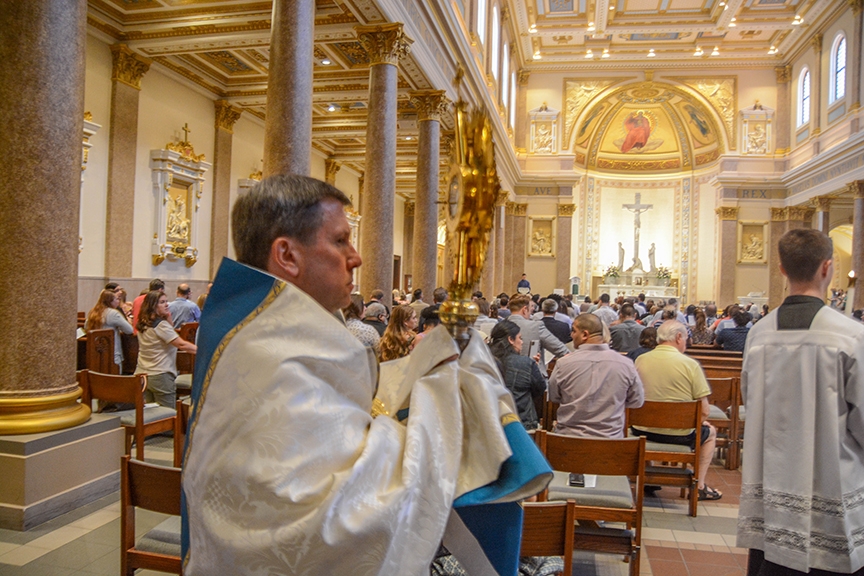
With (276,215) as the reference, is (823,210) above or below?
above

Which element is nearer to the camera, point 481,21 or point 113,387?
point 113,387

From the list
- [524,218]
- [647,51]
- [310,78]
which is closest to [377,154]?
[310,78]

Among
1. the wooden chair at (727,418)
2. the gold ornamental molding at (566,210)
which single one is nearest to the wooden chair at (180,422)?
the wooden chair at (727,418)

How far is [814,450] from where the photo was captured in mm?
2488

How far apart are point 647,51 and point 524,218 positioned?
26.5ft

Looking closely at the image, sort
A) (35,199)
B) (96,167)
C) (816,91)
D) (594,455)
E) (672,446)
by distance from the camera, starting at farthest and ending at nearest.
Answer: (816,91) → (96,167) → (672,446) → (35,199) → (594,455)

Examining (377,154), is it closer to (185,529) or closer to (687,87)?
(185,529)

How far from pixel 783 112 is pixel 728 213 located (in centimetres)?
436

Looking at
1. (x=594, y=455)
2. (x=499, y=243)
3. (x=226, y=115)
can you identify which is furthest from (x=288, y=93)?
(x=499, y=243)

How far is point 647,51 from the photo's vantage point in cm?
2494

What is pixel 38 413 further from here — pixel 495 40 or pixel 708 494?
pixel 495 40

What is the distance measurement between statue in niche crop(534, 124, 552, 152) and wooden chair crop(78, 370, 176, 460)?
2326 centimetres

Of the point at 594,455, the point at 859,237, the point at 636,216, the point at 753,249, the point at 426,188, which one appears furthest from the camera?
the point at 636,216

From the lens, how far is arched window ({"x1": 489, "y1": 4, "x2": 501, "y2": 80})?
18.9 m
